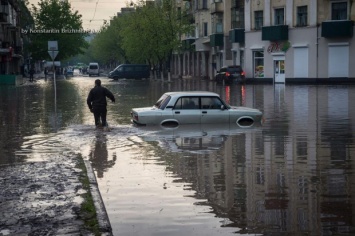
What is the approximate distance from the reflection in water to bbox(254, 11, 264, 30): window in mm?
45510

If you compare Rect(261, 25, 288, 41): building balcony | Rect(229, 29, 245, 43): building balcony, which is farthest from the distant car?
Rect(229, 29, 245, 43): building balcony

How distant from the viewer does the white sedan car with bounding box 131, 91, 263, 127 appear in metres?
Result: 19.8

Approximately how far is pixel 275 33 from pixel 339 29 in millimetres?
6189

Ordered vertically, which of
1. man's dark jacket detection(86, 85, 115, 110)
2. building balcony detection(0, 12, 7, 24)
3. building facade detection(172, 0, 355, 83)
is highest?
building balcony detection(0, 12, 7, 24)

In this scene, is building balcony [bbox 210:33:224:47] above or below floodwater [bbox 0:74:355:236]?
above

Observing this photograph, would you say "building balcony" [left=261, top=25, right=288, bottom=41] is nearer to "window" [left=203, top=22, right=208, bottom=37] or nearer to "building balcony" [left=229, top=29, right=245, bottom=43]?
"building balcony" [left=229, top=29, right=245, bottom=43]

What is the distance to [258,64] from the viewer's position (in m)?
62.0

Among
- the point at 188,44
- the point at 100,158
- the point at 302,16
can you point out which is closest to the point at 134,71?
the point at 188,44

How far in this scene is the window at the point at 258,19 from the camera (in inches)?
2389

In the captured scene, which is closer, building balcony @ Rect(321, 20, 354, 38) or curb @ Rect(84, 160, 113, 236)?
curb @ Rect(84, 160, 113, 236)

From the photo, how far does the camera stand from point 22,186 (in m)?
10.2

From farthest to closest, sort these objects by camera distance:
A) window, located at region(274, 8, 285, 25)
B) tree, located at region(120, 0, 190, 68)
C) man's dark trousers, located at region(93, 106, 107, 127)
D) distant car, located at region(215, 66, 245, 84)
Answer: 1. tree, located at region(120, 0, 190, 68)
2. distant car, located at region(215, 66, 245, 84)
3. window, located at region(274, 8, 285, 25)
4. man's dark trousers, located at region(93, 106, 107, 127)

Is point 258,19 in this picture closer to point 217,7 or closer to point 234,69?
point 234,69

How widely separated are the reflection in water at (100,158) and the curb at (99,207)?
679mm
